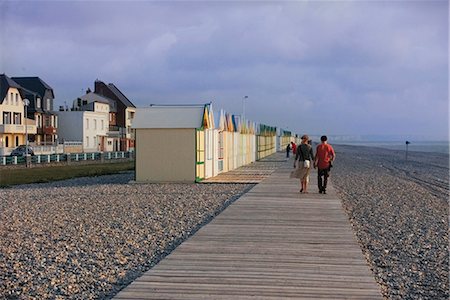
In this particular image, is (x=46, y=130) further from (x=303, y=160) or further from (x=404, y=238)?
(x=404, y=238)

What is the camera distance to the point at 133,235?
32.2 feet

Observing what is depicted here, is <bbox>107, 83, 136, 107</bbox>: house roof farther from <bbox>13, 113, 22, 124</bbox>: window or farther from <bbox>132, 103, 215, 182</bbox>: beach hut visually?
<bbox>132, 103, 215, 182</bbox>: beach hut

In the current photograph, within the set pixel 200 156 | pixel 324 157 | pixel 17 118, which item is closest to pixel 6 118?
pixel 17 118

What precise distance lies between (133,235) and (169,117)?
35.1 feet

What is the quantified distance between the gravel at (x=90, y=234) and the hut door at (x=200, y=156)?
92.9 inches

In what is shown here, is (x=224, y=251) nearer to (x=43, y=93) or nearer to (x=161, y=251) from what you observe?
(x=161, y=251)

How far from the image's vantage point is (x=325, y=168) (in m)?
15.4

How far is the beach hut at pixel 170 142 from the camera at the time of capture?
783 inches

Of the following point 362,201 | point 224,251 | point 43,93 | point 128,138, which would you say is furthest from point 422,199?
point 128,138

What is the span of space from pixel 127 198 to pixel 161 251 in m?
7.52

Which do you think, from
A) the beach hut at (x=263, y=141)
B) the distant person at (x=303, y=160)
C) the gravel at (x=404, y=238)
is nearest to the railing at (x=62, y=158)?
the beach hut at (x=263, y=141)

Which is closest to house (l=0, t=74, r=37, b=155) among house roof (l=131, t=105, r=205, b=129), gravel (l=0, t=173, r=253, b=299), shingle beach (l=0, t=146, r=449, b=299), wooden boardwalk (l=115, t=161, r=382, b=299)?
house roof (l=131, t=105, r=205, b=129)

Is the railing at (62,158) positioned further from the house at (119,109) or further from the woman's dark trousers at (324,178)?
the woman's dark trousers at (324,178)

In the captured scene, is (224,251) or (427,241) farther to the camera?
(427,241)
